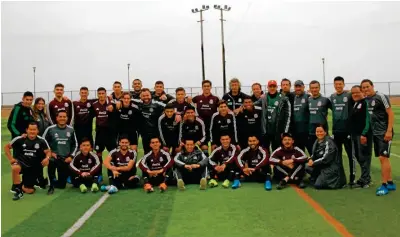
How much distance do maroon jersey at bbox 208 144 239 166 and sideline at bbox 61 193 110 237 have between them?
2.27m

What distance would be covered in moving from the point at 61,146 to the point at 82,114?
3.12 feet

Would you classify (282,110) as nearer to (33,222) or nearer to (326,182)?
(326,182)

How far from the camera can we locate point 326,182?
25.1ft

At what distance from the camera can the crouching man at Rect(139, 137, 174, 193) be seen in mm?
8102

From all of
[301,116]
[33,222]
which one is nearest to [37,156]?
[33,222]

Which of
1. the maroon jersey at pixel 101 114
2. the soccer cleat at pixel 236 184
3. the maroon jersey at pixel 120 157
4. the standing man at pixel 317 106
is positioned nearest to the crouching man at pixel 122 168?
the maroon jersey at pixel 120 157

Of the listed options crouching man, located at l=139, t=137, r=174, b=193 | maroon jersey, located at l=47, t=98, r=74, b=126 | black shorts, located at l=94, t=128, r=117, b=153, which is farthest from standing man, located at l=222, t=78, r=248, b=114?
maroon jersey, located at l=47, t=98, r=74, b=126

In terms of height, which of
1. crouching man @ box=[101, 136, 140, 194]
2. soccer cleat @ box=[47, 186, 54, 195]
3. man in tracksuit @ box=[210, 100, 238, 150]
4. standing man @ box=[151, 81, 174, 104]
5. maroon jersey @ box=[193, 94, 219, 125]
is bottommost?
soccer cleat @ box=[47, 186, 54, 195]

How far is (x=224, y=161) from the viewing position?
852 cm

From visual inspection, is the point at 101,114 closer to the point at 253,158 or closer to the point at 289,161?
the point at 253,158

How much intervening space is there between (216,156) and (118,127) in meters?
2.18

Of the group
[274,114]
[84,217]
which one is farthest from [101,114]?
[274,114]

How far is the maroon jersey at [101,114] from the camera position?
897 centimetres

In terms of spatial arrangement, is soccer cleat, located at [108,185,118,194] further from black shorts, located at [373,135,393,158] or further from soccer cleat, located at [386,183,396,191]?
soccer cleat, located at [386,183,396,191]
